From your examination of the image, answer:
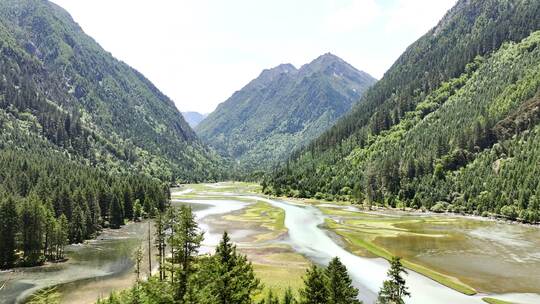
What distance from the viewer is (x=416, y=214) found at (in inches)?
7205

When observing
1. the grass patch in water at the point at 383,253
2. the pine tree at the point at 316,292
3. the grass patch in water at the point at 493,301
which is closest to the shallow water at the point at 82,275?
the pine tree at the point at 316,292

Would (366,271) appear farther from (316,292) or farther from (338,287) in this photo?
(316,292)

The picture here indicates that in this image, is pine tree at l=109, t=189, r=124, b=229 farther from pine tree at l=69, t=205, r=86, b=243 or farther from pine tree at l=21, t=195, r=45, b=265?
pine tree at l=21, t=195, r=45, b=265

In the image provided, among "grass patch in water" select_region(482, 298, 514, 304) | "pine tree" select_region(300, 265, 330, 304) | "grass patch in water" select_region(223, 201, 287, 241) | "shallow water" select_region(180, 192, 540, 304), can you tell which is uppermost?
"pine tree" select_region(300, 265, 330, 304)

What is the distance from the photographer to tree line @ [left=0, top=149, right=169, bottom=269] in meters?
94.9

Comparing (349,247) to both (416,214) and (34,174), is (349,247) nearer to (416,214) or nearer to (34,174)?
(416,214)

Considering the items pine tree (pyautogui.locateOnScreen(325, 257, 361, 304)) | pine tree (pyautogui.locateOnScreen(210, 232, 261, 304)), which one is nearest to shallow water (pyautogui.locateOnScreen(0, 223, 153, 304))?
pine tree (pyautogui.locateOnScreen(210, 232, 261, 304))

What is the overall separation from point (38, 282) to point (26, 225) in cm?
2373

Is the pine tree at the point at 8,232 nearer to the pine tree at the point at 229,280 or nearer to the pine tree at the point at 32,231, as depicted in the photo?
the pine tree at the point at 32,231

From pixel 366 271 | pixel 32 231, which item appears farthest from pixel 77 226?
pixel 366 271

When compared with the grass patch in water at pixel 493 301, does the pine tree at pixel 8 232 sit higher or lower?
higher

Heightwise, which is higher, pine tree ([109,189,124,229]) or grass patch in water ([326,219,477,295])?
pine tree ([109,189,124,229])

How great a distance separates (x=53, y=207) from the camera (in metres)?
123

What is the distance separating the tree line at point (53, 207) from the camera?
9488 centimetres
